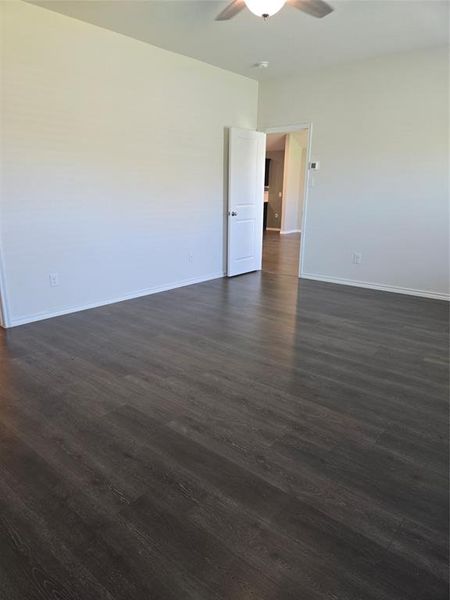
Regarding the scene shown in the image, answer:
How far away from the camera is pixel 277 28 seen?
145 inches

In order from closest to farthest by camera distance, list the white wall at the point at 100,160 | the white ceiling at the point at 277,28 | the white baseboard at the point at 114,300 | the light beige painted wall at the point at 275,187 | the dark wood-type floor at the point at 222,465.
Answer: the dark wood-type floor at the point at 222,465
the white ceiling at the point at 277,28
the white wall at the point at 100,160
the white baseboard at the point at 114,300
the light beige painted wall at the point at 275,187

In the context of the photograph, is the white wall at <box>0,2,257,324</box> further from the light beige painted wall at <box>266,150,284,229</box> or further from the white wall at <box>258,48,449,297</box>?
the light beige painted wall at <box>266,150,284,229</box>

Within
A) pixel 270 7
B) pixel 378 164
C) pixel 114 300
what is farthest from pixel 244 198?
pixel 270 7

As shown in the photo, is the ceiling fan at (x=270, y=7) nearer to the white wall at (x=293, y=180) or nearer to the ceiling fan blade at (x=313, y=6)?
the ceiling fan blade at (x=313, y=6)

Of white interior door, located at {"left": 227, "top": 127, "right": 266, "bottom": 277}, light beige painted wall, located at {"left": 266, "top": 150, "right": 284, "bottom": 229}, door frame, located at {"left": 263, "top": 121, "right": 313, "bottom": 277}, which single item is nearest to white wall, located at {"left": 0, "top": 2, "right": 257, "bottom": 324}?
white interior door, located at {"left": 227, "top": 127, "right": 266, "bottom": 277}

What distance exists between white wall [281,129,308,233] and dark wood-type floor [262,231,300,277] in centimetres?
52

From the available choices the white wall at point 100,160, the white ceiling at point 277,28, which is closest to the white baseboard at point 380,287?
the white wall at point 100,160

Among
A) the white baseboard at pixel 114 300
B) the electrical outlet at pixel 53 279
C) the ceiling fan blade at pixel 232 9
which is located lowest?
the white baseboard at pixel 114 300

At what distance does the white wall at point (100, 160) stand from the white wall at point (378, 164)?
1194 mm

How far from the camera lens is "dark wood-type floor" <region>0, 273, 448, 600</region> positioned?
1.38 metres

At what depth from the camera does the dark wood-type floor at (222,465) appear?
1.38 meters

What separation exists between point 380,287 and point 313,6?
3.39 meters

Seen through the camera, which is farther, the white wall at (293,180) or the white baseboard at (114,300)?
the white wall at (293,180)

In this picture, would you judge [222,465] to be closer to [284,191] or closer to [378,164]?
[378,164]
